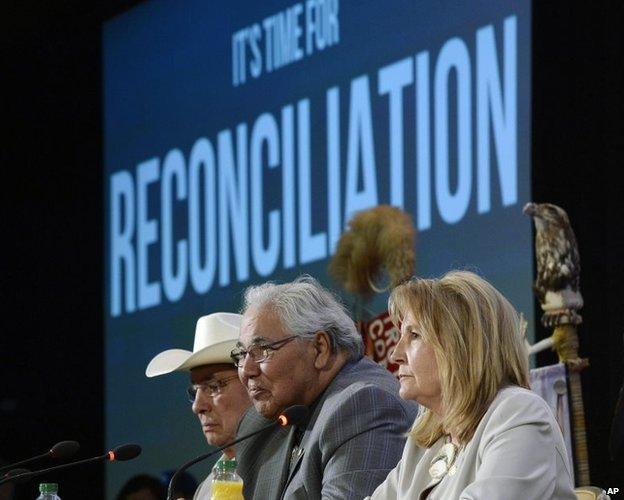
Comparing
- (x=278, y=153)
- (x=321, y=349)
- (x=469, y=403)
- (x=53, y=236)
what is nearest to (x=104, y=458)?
(x=321, y=349)

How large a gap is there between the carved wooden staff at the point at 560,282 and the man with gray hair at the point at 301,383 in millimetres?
1028

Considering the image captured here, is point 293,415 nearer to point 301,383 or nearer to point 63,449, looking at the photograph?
point 301,383

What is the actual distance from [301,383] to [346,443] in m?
0.34

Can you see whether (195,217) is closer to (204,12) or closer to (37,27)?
(204,12)

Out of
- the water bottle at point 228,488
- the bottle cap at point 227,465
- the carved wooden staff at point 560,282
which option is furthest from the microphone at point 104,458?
the carved wooden staff at point 560,282

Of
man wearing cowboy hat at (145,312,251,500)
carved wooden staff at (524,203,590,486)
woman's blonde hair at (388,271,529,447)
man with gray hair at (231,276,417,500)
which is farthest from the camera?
carved wooden staff at (524,203,590,486)

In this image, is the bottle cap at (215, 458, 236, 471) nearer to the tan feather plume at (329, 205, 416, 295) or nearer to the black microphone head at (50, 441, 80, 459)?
the black microphone head at (50, 441, 80, 459)

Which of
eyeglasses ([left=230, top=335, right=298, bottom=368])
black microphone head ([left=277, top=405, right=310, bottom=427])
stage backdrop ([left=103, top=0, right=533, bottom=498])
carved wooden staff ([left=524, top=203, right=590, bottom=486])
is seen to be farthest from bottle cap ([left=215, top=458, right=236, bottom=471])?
stage backdrop ([left=103, top=0, right=533, bottom=498])

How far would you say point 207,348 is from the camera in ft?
13.5

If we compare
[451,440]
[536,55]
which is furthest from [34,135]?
[451,440]

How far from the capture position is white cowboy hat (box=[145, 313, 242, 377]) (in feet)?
13.6

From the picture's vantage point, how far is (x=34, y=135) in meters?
8.41

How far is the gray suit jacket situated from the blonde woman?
0.89 feet

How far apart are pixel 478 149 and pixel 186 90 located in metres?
2.59
